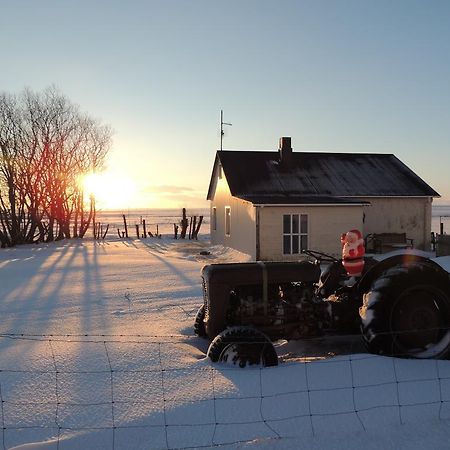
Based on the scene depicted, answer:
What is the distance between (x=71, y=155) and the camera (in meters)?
30.4

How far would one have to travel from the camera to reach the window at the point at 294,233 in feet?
58.2

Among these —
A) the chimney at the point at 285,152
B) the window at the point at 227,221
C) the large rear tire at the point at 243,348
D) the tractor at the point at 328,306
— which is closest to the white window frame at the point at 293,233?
the window at the point at 227,221

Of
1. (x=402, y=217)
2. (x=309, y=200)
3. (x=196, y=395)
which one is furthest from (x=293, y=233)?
(x=196, y=395)

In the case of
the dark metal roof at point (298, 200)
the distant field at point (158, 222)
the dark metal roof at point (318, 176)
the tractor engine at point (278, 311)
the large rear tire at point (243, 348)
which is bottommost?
the distant field at point (158, 222)

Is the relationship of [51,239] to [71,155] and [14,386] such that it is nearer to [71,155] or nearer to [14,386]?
[71,155]

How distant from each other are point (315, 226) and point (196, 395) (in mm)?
14258

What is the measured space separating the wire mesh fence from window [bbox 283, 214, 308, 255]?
41.5 ft

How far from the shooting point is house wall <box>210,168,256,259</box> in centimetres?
1798

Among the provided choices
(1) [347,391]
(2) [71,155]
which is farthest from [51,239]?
(1) [347,391]

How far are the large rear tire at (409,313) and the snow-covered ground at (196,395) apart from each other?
0.23 m

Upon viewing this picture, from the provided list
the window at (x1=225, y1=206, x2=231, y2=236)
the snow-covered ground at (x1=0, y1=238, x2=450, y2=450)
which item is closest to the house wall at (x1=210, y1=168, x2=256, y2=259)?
the window at (x1=225, y1=206, x2=231, y2=236)

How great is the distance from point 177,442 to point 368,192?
18.1 metres

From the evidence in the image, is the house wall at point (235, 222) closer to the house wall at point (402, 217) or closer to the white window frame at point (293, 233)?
the white window frame at point (293, 233)

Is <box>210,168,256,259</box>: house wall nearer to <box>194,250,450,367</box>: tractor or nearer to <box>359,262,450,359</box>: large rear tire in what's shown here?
<box>194,250,450,367</box>: tractor
